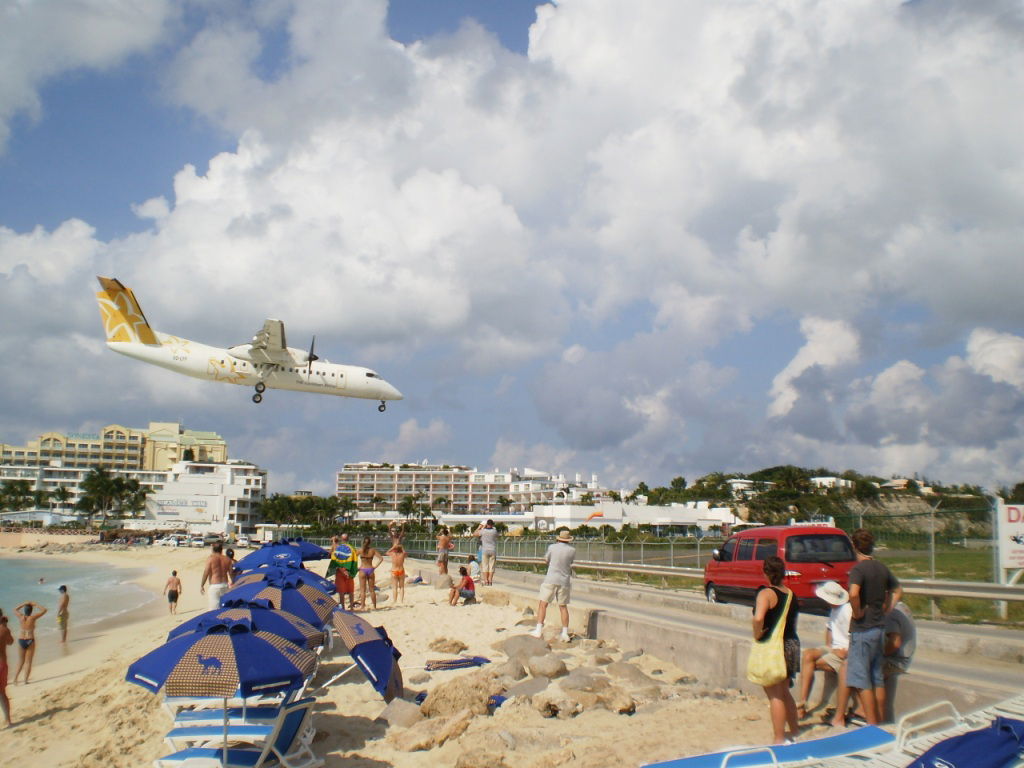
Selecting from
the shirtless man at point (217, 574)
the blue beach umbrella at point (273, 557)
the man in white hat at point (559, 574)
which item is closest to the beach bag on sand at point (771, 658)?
the man in white hat at point (559, 574)

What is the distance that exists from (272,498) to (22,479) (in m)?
56.2

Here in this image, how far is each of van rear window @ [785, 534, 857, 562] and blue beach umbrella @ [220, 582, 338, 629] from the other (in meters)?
7.98

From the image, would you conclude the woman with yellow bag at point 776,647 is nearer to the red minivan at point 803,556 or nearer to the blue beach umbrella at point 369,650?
the blue beach umbrella at point 369,650

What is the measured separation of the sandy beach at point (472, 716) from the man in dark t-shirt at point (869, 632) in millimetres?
1141

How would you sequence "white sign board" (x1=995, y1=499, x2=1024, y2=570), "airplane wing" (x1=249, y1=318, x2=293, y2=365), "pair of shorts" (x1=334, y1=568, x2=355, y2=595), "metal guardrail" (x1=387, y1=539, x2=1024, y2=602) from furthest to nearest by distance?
1. "airplane wing" (x1=249, y1=318, x2=293, y2=365)
2. "pair of shorts" (x1=334, y1=568, x2=355, y2=595)
3. "white sign board" (x1=995, y1=499, x2=1024, y2=570)
4. "metal guardrail" (x1=387, y1=539, x2=1024, y2=602)

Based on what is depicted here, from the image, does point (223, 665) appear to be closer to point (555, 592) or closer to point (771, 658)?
point (771, 658)

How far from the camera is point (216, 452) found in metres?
178

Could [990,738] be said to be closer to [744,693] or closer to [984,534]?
[744,693]

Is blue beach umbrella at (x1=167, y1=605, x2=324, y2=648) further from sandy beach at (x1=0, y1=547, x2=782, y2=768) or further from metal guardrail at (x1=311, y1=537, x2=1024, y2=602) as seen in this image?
metal guardrail at (x1=311, y1=537, x2=1024, y2=602)

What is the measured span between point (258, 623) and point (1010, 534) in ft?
44.1

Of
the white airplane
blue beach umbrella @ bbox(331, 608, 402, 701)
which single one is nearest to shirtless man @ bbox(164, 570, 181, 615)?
the white airplane

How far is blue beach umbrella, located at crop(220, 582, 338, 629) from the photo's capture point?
1050 centimetres

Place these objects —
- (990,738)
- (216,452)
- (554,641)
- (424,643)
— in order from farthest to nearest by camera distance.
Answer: (216,452) → (424,643) → (554,641) → (990,738)

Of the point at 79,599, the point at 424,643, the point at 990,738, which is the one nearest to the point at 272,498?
the point at 79,599
